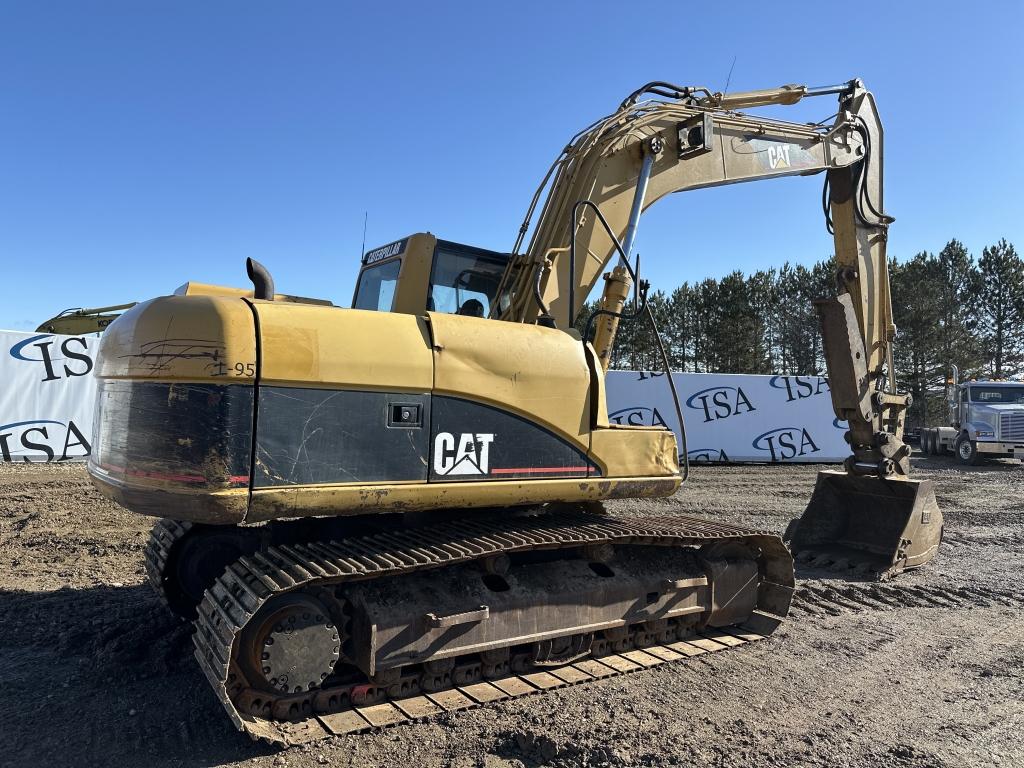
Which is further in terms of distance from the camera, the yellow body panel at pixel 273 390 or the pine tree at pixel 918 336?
the pine tree at pixel 918 336

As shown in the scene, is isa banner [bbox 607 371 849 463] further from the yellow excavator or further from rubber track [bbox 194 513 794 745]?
rubber track [bbox 194 513 794 745]

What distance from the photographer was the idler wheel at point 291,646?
11.2ft

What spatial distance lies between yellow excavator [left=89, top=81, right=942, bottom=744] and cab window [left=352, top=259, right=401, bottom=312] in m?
0.03

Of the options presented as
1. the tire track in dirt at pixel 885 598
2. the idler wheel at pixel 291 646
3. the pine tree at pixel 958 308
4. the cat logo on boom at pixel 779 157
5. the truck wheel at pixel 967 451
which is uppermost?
the pine tree at pixel 958 308

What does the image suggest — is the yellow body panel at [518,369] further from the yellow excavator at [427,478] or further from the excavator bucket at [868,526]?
the excavator bucket at [868,526]

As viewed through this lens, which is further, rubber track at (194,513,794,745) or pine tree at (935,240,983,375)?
pine tree at (935,240,983,375)

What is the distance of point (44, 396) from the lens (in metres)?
13.7

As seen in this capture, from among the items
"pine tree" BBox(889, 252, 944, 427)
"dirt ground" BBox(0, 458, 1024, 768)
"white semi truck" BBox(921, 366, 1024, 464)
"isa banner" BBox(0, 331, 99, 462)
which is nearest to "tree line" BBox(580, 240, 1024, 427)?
"pine tree" BBox(889, 252, 944, 427)

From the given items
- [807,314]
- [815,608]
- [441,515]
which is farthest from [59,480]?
[807,314]

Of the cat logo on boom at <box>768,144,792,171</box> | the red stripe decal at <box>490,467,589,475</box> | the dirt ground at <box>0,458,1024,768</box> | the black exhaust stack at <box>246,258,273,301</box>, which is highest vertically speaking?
the cat logo on boom at <box>768,144,792,171</box>

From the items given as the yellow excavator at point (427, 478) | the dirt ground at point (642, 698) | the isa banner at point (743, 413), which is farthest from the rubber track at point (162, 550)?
the isa banner at point (743, 413)

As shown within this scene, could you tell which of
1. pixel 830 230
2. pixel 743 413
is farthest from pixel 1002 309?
pixel 830 230

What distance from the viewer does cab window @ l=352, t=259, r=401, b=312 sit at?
5191 mm

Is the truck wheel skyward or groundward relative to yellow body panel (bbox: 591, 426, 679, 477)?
groundward
